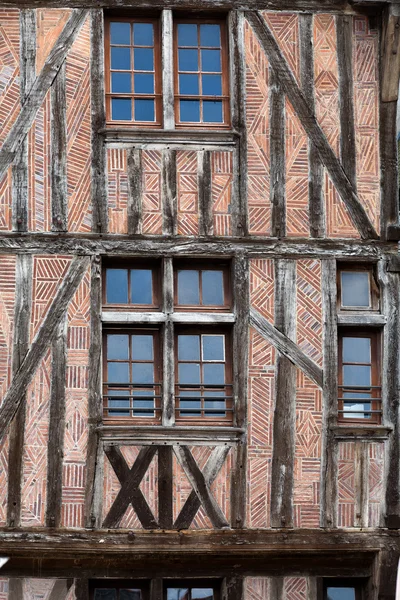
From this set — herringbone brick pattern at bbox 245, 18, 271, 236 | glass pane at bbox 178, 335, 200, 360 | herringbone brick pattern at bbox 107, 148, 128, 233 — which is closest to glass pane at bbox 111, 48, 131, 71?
herringbone brick pattern at bbox 107, 148, 128, 233

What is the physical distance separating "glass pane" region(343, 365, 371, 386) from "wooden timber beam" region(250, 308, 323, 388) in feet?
1.14

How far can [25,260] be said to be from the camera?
17.5m

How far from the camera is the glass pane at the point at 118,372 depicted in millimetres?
17547

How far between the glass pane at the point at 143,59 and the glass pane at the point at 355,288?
2704 millimetres

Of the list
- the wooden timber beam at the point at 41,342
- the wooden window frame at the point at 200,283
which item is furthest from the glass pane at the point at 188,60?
the wooden timber beam at the point at 41,342

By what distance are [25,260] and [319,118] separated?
3.11m

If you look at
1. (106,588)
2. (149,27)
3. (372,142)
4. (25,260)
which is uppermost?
(149,27)

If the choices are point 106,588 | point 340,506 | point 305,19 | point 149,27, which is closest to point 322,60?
point 305,19

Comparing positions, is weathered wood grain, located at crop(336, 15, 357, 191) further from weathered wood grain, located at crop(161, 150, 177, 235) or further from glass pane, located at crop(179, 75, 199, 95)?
weathered wood grain, located at crop(161, 150, 177, 235)

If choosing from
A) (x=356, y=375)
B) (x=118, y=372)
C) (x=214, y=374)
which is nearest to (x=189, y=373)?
(x=214, y=374)

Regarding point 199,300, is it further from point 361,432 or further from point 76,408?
point 361,432

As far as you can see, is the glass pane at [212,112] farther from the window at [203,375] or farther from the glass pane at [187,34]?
the window at [203,375]

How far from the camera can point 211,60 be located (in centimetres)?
1822

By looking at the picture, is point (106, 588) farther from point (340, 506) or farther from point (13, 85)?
point (13, 85)
